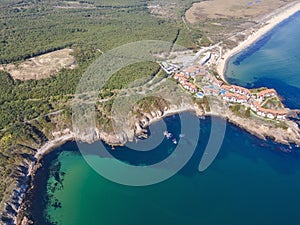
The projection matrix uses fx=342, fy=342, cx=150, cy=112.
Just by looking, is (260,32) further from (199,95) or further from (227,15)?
(199,95)

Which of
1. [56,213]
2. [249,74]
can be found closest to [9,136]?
[56,213]

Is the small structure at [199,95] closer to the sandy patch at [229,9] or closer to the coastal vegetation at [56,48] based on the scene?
the coastal vegetation at [56,48]

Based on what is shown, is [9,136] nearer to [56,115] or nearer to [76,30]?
[56,115]

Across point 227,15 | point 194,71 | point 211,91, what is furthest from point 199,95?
point 227,15

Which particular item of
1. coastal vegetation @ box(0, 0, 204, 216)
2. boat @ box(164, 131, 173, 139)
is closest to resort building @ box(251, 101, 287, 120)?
boat @ box(164, 131, 173, 139)

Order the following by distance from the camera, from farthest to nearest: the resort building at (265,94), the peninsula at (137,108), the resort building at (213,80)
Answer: the resort building at (213,80)
the resort building at (265,94)
the peninsula at (137,108)

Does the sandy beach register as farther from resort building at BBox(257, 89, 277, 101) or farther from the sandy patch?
resort building at BBox(257, 89, 277, 101)

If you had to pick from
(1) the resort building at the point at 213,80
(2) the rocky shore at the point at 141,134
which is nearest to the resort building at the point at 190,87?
(2) the rocky shore at the point at 141,134
